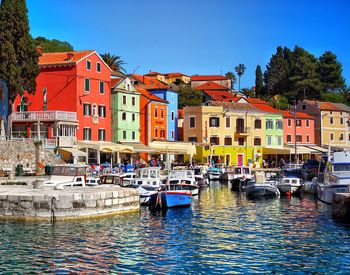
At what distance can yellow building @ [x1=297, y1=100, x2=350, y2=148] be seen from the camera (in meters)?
102

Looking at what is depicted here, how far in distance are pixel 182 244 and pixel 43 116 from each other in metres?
41.0

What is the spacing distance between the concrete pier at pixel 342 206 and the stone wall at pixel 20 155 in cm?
3036

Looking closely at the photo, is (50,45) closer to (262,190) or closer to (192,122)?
(192,122)

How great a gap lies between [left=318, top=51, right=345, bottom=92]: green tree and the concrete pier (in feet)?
342

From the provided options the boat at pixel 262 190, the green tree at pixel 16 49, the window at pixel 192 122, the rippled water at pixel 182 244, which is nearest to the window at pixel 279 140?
the window at pixel 192 122

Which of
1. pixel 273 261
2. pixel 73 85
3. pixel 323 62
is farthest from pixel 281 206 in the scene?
pixel 323 62

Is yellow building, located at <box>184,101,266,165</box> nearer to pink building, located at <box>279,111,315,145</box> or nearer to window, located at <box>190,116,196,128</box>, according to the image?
window, located at <box>190,116,196,128</box>

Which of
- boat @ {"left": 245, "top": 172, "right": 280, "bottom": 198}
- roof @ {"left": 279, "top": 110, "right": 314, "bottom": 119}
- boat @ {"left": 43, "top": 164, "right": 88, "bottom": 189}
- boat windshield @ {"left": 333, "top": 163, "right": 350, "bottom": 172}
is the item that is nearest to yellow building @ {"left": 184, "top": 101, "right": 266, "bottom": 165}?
roof @ {"left": 279, "top": 110, "right": 314, "bottom": 119}

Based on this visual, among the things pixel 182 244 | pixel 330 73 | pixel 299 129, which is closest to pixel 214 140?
pixel 299 129

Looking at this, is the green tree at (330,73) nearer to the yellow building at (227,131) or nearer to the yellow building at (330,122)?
the yellow building at (330,122)

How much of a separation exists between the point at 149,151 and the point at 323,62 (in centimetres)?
7607

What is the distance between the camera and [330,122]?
10294 cm

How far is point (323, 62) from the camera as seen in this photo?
132 m

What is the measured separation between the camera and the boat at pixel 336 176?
38375mm
